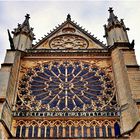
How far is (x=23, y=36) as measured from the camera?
20.9 metres

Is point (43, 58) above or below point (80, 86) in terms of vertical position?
above

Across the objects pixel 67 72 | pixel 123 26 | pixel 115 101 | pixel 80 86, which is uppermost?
pixel 123 26

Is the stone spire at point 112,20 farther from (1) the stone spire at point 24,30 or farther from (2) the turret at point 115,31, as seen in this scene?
(1) the stone spire at point 24,30

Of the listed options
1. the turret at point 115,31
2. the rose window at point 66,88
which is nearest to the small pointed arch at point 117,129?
the rose window at point 66,88

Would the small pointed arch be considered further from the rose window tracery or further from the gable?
the rose window tracery

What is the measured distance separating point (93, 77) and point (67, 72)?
1502mm

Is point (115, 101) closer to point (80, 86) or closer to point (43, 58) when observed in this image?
point (80, 86)

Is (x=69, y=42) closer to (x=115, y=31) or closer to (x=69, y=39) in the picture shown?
(x=69, y=39)

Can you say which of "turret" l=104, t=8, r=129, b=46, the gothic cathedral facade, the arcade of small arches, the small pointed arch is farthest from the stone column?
"turret" l=104, t=8, r=129, b=46

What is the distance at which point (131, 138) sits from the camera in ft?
Result: 40.4

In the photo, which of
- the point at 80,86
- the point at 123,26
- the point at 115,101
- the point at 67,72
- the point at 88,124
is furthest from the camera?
the point at 123,26

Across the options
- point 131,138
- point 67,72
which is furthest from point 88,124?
point 67,72

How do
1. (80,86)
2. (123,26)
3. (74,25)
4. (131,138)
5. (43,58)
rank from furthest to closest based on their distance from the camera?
(74,25) < (123,26) < (43,58) < (80,86) < (131,138)

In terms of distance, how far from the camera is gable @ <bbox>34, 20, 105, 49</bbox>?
21.0 metres
